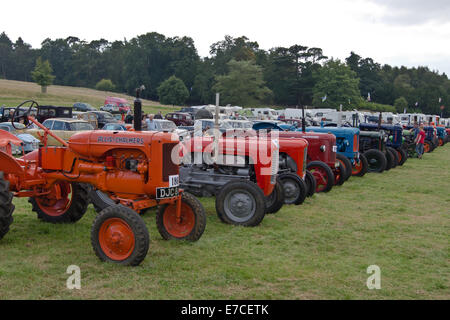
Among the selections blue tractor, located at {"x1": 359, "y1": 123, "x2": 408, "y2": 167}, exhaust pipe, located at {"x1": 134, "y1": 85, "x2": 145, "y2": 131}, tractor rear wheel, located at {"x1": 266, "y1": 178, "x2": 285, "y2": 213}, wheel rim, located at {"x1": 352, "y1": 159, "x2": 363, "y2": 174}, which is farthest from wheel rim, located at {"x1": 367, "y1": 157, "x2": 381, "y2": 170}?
exhaust pipe, located at {"x1": 134, "y1": 85, "x2": 145, "y2": 131}

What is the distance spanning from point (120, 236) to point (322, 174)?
5930 millimetres

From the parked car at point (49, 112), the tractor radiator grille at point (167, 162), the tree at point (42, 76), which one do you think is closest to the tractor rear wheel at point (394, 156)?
the tractor radiator grille at point (167, 162)

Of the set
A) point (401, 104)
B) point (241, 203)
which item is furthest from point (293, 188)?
point (401, 104)

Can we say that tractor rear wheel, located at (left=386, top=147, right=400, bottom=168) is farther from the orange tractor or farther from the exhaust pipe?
the exhaust pipe

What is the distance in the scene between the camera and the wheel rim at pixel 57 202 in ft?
20.0

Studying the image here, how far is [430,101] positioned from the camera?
74875 mm

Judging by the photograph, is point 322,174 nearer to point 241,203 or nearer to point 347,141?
point 347,141

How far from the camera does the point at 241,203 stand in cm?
638

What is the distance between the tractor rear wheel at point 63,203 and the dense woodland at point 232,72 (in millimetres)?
51441

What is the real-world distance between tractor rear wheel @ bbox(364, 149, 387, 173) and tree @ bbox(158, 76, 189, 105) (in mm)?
44661

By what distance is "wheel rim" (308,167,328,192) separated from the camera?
372 inches
